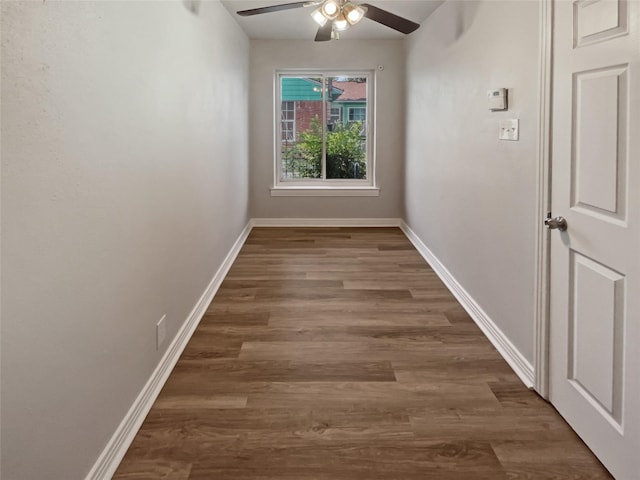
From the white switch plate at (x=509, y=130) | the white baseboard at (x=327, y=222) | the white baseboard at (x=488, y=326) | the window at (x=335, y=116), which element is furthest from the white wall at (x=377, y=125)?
the white switch plate at (x=509, y=130)

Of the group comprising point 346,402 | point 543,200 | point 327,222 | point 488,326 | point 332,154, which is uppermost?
point 332,154

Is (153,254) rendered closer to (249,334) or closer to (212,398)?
(212,398)

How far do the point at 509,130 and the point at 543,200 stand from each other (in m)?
0.61

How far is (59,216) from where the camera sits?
4.98 feet

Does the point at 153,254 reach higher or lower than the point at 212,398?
higher

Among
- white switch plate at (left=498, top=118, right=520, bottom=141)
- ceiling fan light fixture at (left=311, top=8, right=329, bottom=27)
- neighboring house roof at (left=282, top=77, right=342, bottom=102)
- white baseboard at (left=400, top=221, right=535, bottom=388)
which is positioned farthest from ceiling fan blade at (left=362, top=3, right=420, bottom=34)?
neighboring house roof at (left=282, top=77, right=342, bottom=102)

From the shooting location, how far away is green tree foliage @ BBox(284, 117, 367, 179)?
7.05 m

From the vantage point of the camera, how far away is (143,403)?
231 cm

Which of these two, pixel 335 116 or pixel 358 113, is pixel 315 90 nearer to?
pixel 335 116

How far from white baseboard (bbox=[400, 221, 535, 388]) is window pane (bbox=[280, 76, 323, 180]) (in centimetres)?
253

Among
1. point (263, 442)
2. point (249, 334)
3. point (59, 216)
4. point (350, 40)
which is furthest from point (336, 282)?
point (350, 40)

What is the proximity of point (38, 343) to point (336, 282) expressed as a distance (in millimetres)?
3137

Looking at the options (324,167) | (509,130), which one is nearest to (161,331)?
(509,130)

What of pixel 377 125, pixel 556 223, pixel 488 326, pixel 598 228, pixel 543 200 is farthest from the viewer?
pixel 377 125
